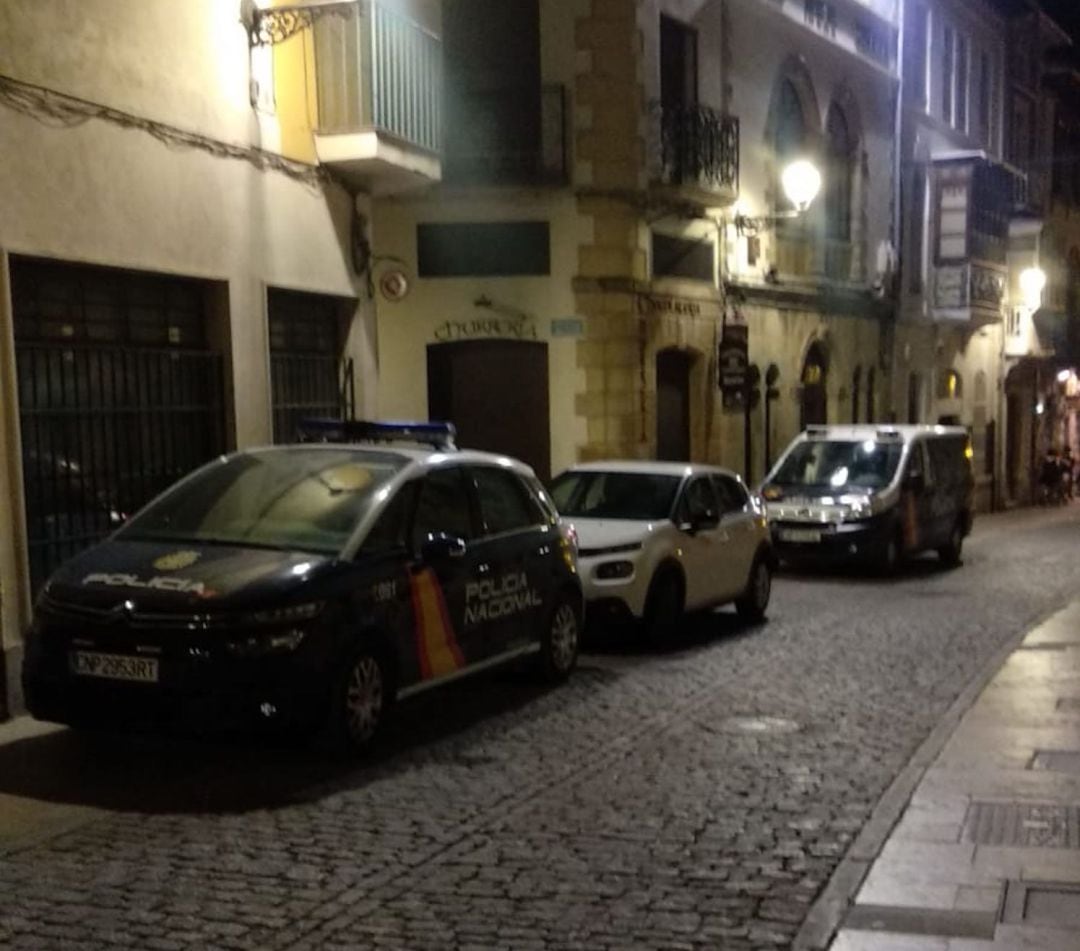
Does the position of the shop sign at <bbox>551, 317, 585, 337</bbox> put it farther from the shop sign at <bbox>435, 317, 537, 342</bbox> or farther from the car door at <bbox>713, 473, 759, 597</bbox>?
the car door at <bbox>713, 473, 759, 597</bbox>

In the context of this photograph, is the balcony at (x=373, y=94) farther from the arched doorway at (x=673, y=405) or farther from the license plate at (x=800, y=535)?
the license plate at (x=800, y=535)

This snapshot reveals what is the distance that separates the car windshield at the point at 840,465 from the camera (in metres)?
17.9

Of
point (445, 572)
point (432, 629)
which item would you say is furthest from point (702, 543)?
point (432, 629)

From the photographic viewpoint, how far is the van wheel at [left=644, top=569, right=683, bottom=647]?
38.5 feet

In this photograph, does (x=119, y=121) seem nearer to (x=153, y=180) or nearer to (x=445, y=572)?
(x=153, y=180)

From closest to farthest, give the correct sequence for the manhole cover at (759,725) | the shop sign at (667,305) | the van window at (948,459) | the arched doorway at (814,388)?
1. the manhole cover at (759,725)
2. the shop sign at (667,305)
3. the van window at (948,459)
4. the arched doorway at (814,388)

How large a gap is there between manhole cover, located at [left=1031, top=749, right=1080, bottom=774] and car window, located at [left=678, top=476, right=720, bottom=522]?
179 inches

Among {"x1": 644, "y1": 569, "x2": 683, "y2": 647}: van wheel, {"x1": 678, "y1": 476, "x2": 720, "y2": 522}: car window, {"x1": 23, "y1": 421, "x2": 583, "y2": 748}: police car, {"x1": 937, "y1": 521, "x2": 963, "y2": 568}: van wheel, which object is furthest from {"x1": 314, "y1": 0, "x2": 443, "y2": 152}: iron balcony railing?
{"x1": 937, "y1": 521, "x2": 963, "y2": 568}: van wheel

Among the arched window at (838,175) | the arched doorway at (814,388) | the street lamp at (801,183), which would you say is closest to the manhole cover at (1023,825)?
the street lamp at (801,183)

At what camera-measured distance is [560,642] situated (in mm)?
10234

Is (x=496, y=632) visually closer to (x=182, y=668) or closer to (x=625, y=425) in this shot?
(x=182, y=668)

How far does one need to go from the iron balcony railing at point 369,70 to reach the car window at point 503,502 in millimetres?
4897

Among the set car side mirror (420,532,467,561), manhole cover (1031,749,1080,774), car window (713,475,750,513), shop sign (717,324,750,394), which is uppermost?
shop sign (717,324,750,394)

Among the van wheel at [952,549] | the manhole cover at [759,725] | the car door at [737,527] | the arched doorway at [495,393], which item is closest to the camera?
the manhole cover at [759,725]
